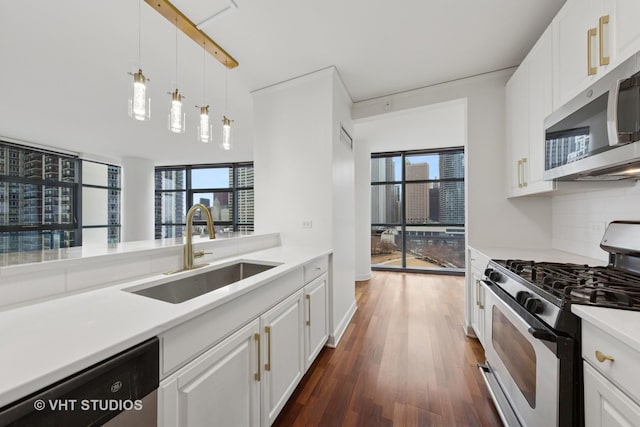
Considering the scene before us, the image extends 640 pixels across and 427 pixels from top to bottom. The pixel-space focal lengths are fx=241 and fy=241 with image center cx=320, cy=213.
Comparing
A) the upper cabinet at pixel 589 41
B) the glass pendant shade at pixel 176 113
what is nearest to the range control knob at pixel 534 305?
the upper cabinet at pixel 589 41

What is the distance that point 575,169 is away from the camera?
4.19 ft

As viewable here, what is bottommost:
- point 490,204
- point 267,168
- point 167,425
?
point 167,425

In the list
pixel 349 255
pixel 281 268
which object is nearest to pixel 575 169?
pixel 281 268

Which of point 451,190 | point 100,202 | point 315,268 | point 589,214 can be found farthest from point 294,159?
point 100,202

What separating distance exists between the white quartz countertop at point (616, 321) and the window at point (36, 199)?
7.16 meters

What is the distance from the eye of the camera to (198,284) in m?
1.54

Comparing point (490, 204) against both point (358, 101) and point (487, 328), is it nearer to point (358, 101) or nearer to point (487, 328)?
point (487, 328)

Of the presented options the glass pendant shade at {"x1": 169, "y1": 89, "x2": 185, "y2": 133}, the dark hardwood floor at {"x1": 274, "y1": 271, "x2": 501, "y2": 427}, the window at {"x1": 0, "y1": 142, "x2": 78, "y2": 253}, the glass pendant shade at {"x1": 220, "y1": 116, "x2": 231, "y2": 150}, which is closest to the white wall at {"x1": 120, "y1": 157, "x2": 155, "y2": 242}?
the window at {"x1": 0, "y1": 142, "x2": 78, "y2": 253}

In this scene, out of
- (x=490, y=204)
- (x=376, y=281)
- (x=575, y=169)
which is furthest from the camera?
(x=376, y=281)

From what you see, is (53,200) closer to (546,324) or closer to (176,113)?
(176,113)

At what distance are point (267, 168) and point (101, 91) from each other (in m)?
2.10

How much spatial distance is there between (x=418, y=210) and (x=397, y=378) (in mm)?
3977

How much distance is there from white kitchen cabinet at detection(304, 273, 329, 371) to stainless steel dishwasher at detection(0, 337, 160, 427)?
3.69ft

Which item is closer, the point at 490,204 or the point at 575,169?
the point at 575,169
